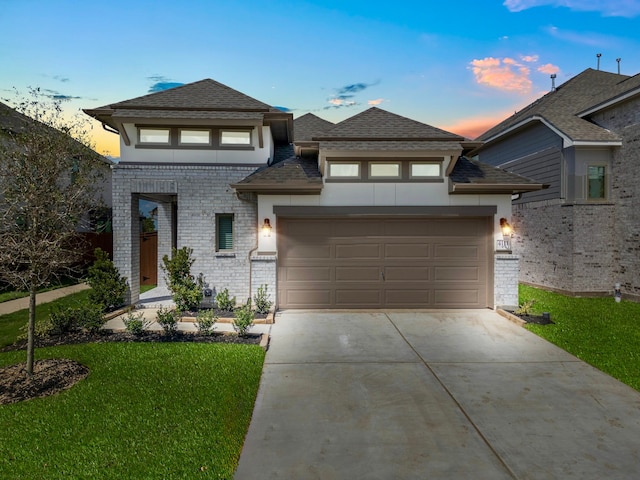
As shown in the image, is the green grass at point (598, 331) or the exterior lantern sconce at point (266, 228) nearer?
the green grass at point (598, 331)

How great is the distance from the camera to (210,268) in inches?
404

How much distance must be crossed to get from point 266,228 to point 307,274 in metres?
1.73

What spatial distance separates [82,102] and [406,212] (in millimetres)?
10131

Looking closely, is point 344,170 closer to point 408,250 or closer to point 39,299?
point 408,250

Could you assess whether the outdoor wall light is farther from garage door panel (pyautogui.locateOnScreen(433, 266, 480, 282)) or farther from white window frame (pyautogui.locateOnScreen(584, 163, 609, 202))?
white window frame (pyautogui.locateOnScreen(584, 163, 609, 202))

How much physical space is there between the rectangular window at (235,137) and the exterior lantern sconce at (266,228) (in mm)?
2498

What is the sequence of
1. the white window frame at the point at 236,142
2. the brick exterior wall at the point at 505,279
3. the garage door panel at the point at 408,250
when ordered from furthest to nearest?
the white window frame at the point at 236,142, the garage door panel at the point at 408,250, the brick exterior wall at the point at 505,279

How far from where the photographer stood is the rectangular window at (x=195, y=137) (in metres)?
10.4

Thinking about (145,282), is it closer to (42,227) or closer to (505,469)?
(42,227)

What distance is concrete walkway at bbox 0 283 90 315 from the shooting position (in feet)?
33.2

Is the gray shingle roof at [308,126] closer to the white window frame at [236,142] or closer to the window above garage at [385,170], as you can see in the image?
the white window frame at [236,142]

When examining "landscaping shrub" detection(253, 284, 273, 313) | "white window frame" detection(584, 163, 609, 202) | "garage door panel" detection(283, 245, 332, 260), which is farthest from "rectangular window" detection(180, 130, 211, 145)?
"white window frame" detection(584, 163, 609, 202)

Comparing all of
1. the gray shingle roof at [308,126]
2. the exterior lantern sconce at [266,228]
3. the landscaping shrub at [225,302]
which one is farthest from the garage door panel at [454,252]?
the gray shingle roof at [308,126]

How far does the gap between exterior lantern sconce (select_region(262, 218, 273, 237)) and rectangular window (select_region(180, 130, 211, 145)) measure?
2.92m
